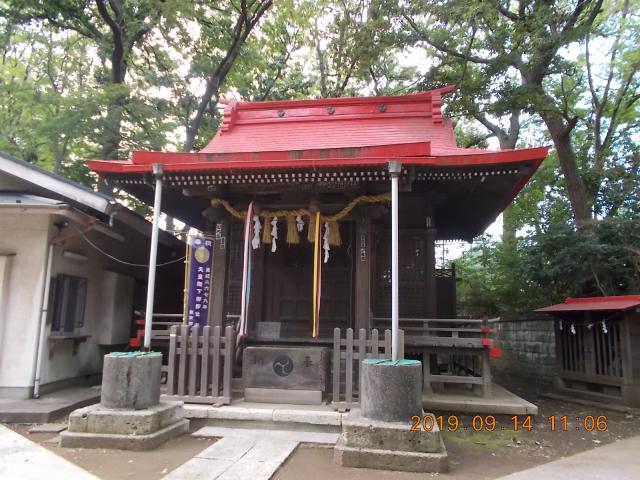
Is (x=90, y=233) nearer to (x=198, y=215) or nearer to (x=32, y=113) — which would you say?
(x=198, y=215)

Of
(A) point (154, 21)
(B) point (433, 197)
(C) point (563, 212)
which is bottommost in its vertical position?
(B) point (433, 197)

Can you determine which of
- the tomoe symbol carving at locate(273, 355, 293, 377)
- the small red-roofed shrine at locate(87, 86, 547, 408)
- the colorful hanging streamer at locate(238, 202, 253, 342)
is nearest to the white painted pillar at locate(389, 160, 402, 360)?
the small red-roofed shrine at locate(87, 86, 547, 408)

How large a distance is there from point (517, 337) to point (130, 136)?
1441 centimetres

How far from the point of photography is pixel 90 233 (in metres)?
9.08

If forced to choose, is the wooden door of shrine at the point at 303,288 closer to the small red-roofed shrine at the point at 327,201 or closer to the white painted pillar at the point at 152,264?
the small red-roofed shrine at the point at 327,201

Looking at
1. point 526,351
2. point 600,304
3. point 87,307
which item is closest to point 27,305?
point 87,307

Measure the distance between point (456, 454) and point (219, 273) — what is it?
475 cm

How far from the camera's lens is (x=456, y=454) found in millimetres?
5633

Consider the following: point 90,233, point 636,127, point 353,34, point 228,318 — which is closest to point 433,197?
point 228,318

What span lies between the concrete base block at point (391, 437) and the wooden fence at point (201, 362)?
239cm

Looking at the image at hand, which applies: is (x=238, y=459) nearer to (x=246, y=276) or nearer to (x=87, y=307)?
(x=246, y=276)

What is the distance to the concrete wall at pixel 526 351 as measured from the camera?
12.0 metres

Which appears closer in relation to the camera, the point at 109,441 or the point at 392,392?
the point at 392,392
